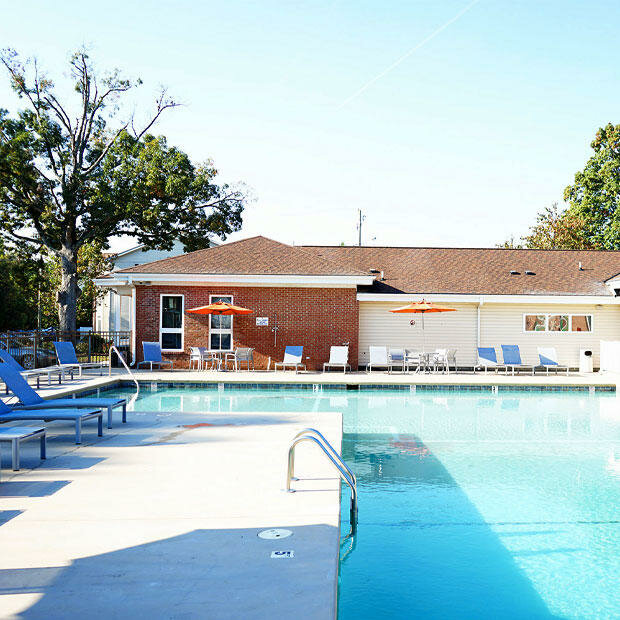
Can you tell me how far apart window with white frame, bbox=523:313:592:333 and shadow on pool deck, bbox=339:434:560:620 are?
1422cm

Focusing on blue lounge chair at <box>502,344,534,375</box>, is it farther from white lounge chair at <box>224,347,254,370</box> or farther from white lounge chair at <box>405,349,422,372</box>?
white lounge chair at <box>224,347,254,370</box>

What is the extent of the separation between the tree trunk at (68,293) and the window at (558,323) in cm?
1833

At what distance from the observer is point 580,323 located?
66.9 feet

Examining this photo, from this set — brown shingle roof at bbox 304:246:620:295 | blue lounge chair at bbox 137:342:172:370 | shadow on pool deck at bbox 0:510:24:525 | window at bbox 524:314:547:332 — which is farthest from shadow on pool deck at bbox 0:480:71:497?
window at bbox 524:314:547:332

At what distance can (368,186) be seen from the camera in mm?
35031

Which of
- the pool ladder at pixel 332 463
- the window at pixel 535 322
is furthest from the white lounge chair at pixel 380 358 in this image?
the pool ladder at pixel 332 463

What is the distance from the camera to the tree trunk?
2502 cm

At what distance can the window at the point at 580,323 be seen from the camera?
20.4m

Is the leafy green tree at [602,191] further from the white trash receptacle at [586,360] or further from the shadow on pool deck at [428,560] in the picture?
the shadow on pool deck at [428,560]

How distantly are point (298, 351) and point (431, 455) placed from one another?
10.2 meters

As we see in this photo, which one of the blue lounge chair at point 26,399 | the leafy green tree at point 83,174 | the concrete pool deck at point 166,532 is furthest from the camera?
the leafy green tree at point 83,174

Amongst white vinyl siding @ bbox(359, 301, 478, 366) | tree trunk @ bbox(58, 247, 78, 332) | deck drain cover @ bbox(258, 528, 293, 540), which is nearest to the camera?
deck drain cover @ bbox(258, 528, 293, 540)

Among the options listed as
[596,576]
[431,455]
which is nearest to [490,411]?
[431,455]

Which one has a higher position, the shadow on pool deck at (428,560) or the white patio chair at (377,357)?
the white patio chair at (377,357)
